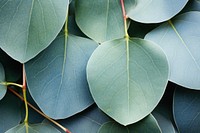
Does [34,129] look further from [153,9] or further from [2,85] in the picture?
[153,9]

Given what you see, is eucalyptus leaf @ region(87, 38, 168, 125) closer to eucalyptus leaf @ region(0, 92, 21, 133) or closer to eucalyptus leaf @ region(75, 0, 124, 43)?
eucalyptus leaf @ region(75, 0, 124, 43)

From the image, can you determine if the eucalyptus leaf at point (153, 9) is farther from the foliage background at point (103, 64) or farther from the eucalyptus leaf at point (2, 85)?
the eucalyptus leaf at point (2, 85)

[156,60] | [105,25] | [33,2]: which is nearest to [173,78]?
[156,60]

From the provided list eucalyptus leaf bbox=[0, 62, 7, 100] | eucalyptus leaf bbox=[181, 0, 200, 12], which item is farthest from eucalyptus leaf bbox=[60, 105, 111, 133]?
eucalyptus leaf bbox=[181, 0, 200, 12]

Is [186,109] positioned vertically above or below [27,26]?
below

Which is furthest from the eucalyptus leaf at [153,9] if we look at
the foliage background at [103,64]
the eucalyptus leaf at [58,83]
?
the eucalyptus leaf at [58,83]

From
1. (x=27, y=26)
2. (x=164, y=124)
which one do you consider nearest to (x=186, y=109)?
(x=164, y=124)

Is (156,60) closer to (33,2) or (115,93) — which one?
(115,93)
